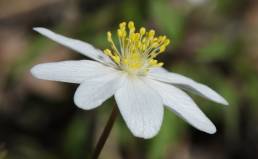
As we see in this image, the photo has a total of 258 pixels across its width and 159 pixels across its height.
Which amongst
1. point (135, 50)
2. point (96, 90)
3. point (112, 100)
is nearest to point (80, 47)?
point (135, 50)

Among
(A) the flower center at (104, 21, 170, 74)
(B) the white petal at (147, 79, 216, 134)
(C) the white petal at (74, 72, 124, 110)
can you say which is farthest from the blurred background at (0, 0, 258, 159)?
(C) the white petal at (74, 72, 124, 110)

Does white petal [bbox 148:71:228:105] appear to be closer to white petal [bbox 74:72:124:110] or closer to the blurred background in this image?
white petal [bbox 74:72:124:110]

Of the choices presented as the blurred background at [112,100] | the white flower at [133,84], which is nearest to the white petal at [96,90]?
the white flower at [133,84]

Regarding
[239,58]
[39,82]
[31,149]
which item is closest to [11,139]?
[31,149]

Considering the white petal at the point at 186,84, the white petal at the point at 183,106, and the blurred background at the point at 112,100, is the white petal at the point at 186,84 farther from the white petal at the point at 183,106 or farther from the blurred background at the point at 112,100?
the blurred background at the point at 112,100

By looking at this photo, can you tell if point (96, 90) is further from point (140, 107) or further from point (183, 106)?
point (183, 106)

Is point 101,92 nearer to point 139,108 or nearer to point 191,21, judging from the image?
point 139,108
